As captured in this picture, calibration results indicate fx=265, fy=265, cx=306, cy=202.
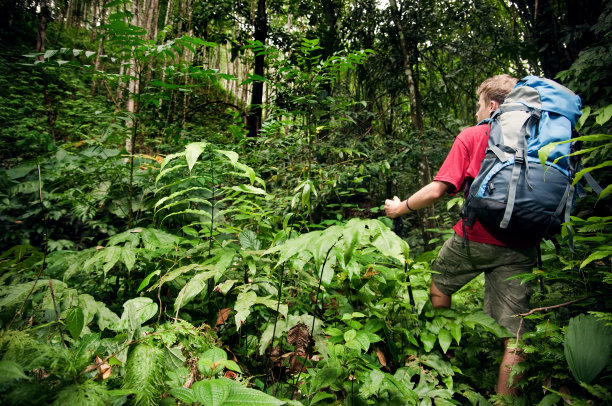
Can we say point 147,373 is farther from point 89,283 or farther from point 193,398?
point 89,283

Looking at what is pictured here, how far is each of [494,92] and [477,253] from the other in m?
1.22

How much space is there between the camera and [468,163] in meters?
1.85

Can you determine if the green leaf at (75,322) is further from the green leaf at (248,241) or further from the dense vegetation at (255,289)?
the green leaf at (248,241)

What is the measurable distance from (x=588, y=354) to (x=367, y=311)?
1.16 meters

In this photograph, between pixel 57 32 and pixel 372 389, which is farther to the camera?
pixel 57 32

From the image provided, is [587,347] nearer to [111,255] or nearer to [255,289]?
[255,289]

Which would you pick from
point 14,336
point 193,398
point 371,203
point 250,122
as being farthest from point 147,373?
point 250,122

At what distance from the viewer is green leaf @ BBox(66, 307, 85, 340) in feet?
3.25

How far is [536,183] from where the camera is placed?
149 centimetres

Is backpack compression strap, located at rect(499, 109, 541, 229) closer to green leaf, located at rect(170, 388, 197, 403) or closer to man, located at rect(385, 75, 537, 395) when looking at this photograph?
man, located at rect(385, 75, 537, 395)

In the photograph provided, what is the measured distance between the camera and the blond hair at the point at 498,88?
1.95 metres

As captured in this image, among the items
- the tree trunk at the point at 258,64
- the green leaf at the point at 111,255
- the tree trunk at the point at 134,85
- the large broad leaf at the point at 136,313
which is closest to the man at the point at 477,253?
the large broad leaf at the point at 136,313

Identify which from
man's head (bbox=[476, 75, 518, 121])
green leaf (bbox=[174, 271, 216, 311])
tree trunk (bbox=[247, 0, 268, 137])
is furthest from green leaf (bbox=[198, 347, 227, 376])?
tree trunk (bbox=[247, 0, 268, 137])

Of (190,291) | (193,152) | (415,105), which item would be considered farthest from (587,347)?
(415,105)
